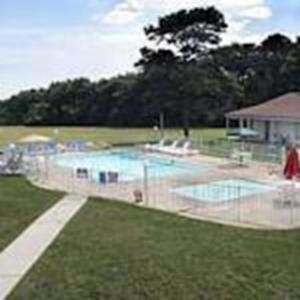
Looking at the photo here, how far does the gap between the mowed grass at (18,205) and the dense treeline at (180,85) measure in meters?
19.7

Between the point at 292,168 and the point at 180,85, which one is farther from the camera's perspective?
the point at 180,85

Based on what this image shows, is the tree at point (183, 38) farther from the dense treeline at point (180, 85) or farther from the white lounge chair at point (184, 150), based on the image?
the white lounge chair at point (184, 150)

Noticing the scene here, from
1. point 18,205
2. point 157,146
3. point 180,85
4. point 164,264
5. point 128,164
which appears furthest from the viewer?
point 180,85

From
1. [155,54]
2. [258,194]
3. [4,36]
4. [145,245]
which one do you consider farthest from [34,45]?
[145,245]

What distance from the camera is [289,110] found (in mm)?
31781

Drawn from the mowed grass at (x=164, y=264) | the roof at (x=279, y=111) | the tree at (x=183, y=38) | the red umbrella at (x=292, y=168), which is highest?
the tree at (x=183, y=38)

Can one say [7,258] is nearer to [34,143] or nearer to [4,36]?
[34,143]

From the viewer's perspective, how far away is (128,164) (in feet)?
88.1

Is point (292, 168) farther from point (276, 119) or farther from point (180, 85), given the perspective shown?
point (180, 85)

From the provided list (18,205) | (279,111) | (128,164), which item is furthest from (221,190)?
(279,111)

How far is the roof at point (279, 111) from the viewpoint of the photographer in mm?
31281

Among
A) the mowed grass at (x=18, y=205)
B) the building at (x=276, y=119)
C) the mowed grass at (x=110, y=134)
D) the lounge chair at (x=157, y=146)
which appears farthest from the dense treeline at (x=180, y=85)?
the mowed grass at (x=18, y=205)

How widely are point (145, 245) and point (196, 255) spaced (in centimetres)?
103

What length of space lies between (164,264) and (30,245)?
2.60m
